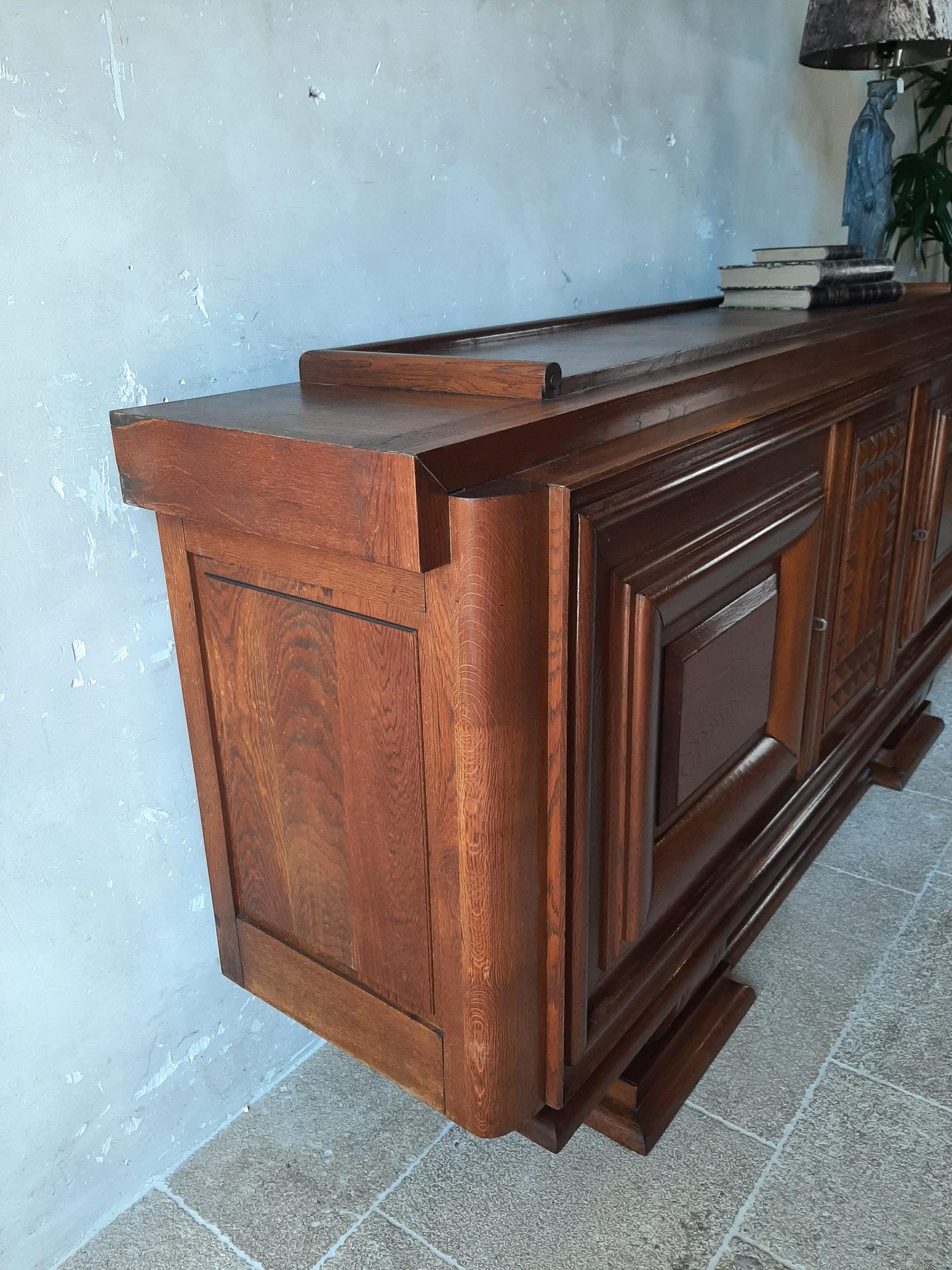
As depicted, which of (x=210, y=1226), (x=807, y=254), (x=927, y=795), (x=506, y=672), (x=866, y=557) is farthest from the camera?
(x=927, y=795)

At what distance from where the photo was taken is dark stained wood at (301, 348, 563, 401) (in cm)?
92

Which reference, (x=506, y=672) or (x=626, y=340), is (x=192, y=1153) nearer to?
(x=506, y=672)

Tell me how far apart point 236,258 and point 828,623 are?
0.96 metres

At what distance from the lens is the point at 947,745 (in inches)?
91.5

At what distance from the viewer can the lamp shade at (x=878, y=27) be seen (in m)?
1.89

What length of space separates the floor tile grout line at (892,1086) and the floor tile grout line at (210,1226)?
852 mm

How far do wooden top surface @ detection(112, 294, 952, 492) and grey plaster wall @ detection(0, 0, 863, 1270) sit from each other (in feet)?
0.36

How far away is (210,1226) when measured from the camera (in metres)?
1.24

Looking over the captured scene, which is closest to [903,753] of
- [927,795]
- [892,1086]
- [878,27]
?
[927,795]

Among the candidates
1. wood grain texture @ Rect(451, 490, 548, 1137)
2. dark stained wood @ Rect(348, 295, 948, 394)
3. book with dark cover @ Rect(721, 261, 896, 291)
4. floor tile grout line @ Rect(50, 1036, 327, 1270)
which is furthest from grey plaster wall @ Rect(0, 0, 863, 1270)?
wood grain texture @ Rect(451, 490, 548, 1137)

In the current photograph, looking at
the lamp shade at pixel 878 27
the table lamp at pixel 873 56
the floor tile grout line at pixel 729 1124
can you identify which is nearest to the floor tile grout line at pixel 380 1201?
the floor tile grout line at pixel 729 1124

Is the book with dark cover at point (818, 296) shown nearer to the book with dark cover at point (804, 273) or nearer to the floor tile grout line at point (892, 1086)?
the book with dark cover at point (804, 273)

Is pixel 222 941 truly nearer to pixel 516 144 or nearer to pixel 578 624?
pixel 578 624

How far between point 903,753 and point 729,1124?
110 centimetres
